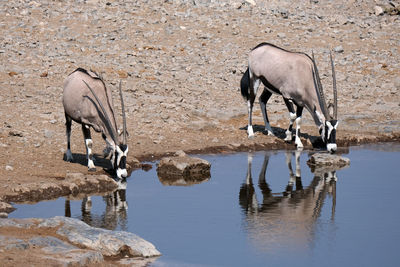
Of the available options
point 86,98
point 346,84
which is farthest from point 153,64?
point 86,98

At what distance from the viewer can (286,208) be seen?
37.1 ft

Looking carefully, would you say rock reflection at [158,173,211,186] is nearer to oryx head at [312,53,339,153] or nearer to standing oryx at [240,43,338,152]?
oryx head at [312,53,339,153]

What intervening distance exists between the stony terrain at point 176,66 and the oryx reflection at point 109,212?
97 cm

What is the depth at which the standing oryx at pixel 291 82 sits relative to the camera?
1588cm

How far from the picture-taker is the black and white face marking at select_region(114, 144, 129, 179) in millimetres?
12680

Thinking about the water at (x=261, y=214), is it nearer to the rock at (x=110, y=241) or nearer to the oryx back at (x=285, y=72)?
the rock at (x=110, y=241)

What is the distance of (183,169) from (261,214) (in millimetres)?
2893

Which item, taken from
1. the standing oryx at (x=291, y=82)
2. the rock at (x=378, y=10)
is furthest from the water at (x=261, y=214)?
the rock at (x=378, y=10)

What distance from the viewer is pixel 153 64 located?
23031 millimetres

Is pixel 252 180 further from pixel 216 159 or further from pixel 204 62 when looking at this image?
pixel 204 62

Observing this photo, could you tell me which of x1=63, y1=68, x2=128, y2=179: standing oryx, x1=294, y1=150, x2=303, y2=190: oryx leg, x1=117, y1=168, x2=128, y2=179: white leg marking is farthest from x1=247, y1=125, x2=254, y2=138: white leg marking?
x1=117, y1=168, x2=128, y2=179: white leg marking

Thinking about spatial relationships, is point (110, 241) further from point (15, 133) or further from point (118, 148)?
point (15, 133)

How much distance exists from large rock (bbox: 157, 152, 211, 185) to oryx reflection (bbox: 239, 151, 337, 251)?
825 mm

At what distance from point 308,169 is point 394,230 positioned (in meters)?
4.34
